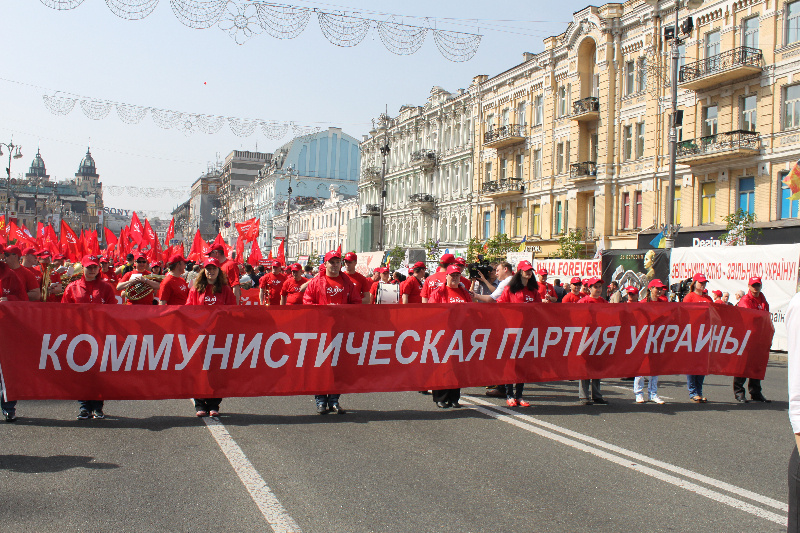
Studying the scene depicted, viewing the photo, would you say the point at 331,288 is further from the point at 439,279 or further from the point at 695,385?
the point at 695,385

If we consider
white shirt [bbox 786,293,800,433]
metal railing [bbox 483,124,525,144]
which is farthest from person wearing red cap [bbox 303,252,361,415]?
metal railing [bbox 483,124,525,144]

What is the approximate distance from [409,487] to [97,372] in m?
3.98

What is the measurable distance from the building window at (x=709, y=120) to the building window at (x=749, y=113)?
136 cm

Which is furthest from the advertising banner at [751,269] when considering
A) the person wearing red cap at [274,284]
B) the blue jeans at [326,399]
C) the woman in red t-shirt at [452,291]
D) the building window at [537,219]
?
the building window at [537,219]

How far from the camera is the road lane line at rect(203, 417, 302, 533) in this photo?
183 inches

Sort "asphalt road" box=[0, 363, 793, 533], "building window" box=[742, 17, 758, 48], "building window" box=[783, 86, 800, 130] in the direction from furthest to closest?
"building window" box=[742, 17, 758, 48] → "building window" box=[783, 86, 800, 130] → "asphalt road" box=[0, 363, 793, 533]

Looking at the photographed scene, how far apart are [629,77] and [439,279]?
28141 mm

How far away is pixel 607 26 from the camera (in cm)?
3578

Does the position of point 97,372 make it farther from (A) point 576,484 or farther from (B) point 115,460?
(A) point 576,484

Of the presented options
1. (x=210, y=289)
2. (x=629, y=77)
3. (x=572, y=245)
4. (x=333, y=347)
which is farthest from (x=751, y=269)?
(x=629, y=77)

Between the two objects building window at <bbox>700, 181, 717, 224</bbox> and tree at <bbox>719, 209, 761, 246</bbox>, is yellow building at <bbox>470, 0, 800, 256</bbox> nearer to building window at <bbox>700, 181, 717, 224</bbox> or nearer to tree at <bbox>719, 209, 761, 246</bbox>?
building window at <bbox>700, 181, 717, 224</bbox>

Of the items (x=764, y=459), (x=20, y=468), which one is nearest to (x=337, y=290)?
(x=20, y=468)

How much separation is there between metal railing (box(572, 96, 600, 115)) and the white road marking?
30787 millimetres

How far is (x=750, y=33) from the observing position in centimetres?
2839
